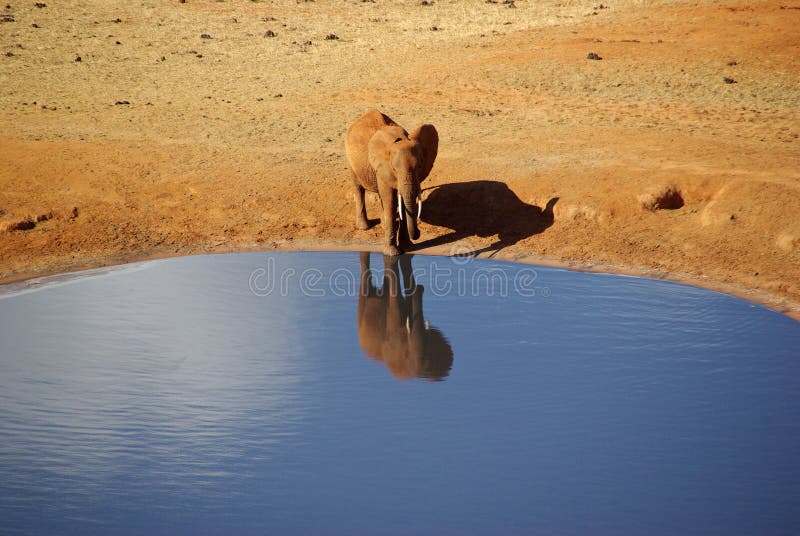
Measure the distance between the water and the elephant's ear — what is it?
2.38m

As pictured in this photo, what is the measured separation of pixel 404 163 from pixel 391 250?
1.80m

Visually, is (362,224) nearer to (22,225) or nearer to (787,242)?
(22,225)

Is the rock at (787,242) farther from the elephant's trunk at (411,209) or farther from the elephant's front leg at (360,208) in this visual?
the elephant's front leg at (360,208)

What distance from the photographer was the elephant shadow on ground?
1888 centimetres

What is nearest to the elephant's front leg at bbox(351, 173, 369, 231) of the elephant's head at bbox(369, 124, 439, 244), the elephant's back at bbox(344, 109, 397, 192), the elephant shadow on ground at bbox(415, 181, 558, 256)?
the elephant's back at bbox(344, 109, 397, 192)

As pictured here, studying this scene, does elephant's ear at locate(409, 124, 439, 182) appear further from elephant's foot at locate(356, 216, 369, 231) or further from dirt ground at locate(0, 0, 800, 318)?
elephant's foot at locate(356, 216, 369, 231)

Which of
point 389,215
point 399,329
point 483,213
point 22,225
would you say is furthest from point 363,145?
point 22,225

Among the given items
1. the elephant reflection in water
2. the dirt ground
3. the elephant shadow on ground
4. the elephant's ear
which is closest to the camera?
the elephant reflection in water

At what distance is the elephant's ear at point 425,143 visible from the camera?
17719mm

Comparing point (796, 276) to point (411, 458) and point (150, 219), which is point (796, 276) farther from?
point (150, 219)

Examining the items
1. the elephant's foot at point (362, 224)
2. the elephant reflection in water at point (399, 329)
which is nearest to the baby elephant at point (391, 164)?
the elephant's foot at point (362, 224)

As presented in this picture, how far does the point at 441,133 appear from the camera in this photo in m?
23.9

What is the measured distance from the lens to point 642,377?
A: 1259 centimetres

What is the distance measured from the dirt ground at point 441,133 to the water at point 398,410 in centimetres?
224
